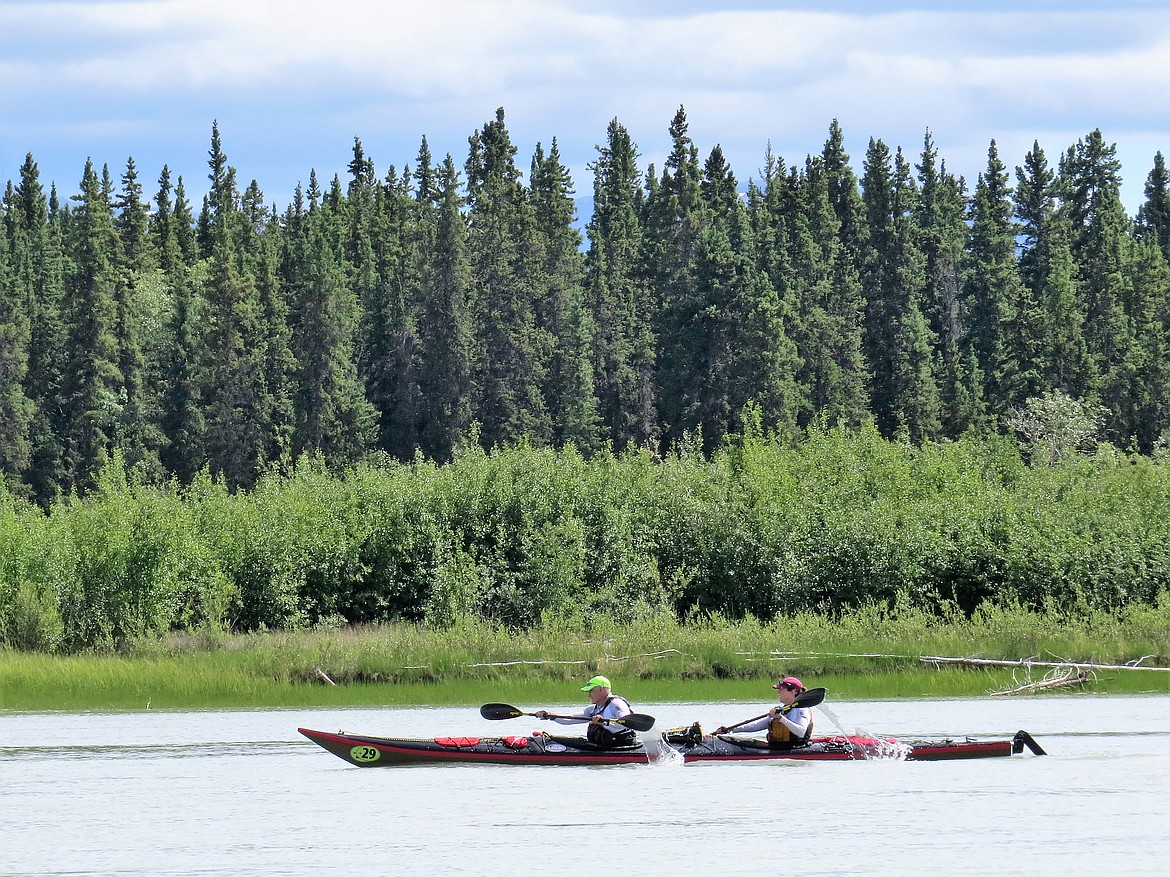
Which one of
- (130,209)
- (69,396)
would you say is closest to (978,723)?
(69,396)

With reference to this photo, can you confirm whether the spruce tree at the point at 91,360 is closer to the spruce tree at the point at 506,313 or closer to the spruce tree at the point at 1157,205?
the spruce tree at the point at 506,313

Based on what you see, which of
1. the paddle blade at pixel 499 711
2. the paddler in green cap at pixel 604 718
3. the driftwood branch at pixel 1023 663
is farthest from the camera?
the driftwood branch at pixel 1023 663

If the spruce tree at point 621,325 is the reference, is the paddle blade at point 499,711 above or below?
below

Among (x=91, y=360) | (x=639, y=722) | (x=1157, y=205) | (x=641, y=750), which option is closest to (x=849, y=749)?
(x=641, y=750)

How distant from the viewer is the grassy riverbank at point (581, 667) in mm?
41594

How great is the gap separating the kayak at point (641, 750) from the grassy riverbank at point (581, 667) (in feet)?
37.7

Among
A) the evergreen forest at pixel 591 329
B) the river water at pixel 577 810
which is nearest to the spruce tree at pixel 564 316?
the evergreen forest at pixel 591 329

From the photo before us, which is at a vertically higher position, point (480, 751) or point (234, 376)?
point (234, 376)

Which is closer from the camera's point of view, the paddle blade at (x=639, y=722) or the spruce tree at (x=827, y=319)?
the paddle blade at (x=639, y=722)

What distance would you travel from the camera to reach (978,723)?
35.2 meters

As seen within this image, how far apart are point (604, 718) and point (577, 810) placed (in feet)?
8.56

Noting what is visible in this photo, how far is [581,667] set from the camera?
42.7 metres

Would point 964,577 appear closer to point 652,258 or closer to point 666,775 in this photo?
point 666,775

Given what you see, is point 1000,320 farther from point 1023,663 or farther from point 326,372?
point 1023,663
